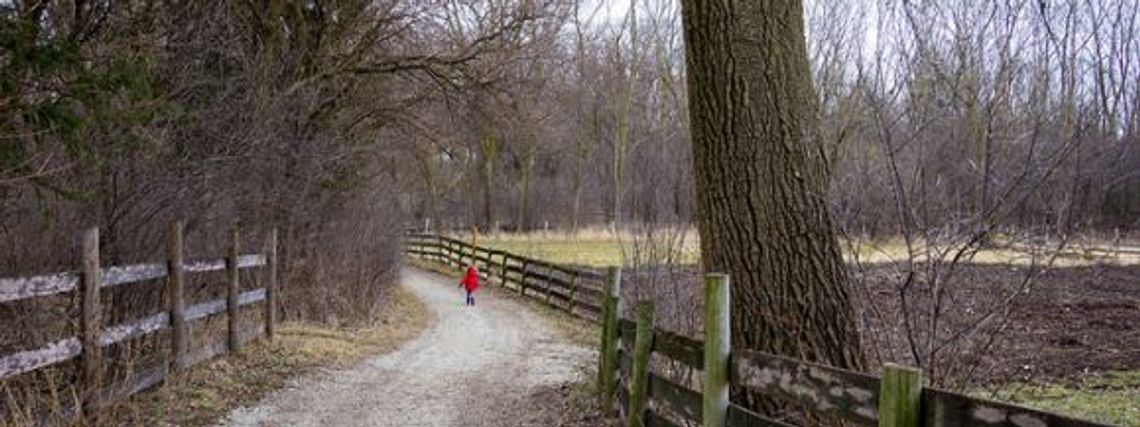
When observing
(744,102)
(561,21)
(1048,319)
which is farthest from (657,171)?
(1048,319)

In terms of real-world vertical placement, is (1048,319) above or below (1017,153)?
below

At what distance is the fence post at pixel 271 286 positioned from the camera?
12.1 meters

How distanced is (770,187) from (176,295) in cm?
618

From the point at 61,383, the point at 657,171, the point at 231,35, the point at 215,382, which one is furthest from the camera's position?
the point at 231,35

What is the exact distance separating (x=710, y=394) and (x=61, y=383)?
5116 mm

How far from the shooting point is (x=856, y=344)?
192 inches

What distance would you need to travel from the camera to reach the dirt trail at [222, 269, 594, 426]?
8.19 metres

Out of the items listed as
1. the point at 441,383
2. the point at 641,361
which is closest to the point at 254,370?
the point at 441,383

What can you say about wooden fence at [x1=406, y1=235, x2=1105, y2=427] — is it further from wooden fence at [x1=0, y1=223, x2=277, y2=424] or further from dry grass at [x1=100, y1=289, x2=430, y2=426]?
wooden fence at [x1=0, y1=223, x2=277, y2=424]

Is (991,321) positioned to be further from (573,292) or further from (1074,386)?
(573,292)

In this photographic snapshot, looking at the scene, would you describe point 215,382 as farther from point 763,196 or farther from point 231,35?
point 763,196

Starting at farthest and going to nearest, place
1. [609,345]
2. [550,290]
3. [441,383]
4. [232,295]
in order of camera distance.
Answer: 1. [550,290]
2. [232,295]
3. [441,383]
4. [609,345]

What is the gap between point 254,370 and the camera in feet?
33.7

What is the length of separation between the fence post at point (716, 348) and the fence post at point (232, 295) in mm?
7259
